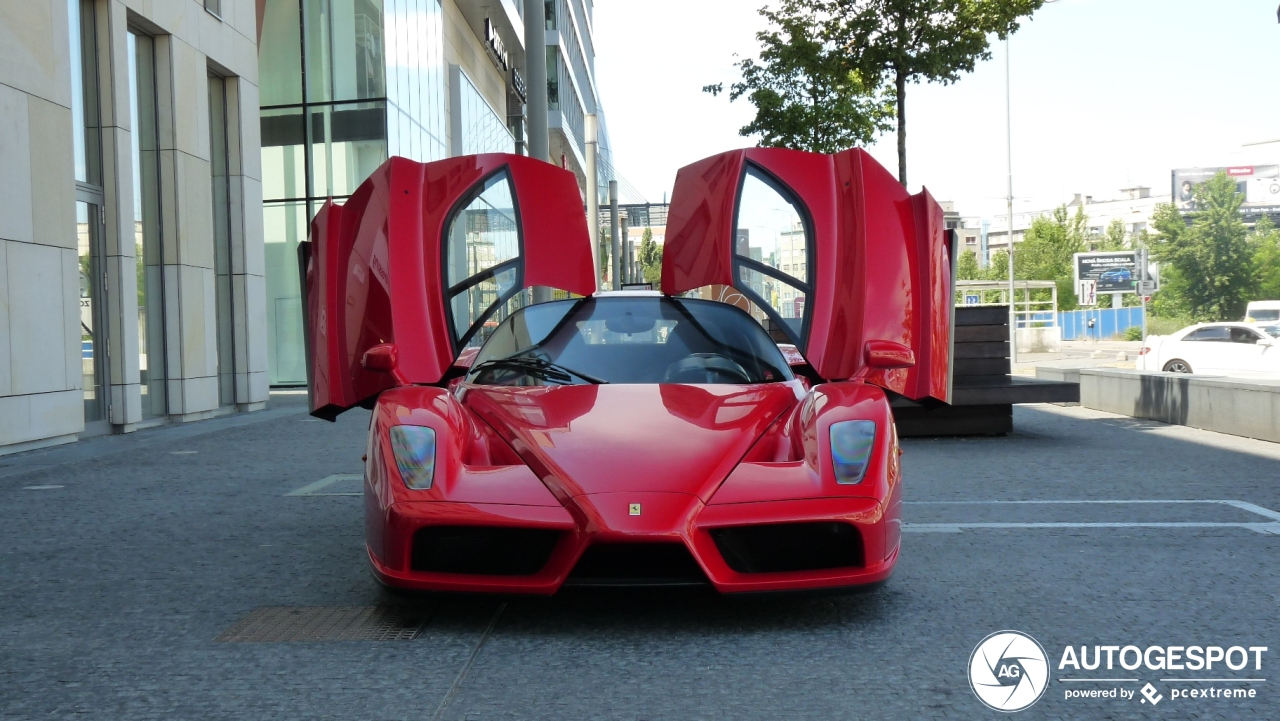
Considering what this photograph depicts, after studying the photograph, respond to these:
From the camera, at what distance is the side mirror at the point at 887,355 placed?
4.33m

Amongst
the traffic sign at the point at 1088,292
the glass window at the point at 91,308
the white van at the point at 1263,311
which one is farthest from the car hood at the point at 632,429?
the white van at the point at 1263,311

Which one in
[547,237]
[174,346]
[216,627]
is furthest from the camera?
[174,346]

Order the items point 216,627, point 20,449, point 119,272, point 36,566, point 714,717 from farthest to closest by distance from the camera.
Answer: point 119,272 < point 20,449 < point 36,566 < point 216,627 < point 714,717

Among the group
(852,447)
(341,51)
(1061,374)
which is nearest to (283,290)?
(341,51)

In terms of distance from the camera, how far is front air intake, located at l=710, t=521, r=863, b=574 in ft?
11.0

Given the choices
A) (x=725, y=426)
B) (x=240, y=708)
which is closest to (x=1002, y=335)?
(x=725, y=426)

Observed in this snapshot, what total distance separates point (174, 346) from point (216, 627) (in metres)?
10.7

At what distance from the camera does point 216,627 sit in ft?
11.8

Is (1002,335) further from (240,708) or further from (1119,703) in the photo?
(240,708)

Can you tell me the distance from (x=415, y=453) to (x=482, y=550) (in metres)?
0.42

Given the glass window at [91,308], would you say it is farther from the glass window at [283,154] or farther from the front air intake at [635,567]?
the front air intake at [635,567]

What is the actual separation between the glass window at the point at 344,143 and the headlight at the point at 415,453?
55.3 feet

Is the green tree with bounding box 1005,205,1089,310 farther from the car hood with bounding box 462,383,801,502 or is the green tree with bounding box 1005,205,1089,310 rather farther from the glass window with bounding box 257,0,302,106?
the car hood with bounding box 462,383,801,502

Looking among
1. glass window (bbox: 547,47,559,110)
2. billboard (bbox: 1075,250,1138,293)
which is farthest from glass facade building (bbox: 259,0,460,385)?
billboard (bbox: 1075,250,1138,293)
